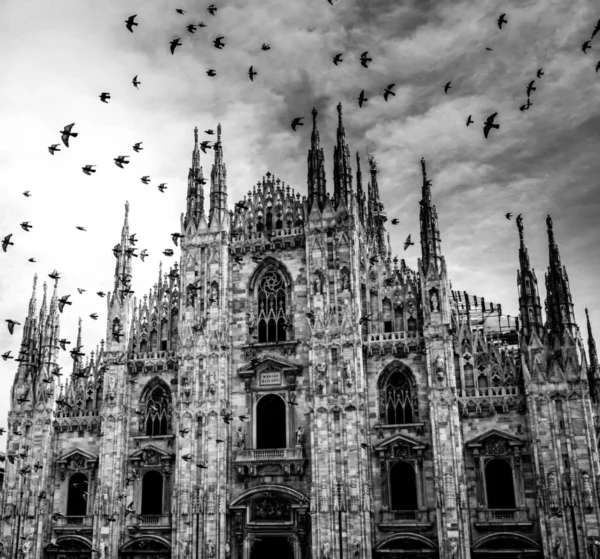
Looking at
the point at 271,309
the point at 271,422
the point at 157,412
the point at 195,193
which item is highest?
the point at 195,193

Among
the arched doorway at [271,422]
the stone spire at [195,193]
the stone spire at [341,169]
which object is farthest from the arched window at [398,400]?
the stone spire at [195,193]

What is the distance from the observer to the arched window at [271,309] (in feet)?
134

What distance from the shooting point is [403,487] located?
1426 inches

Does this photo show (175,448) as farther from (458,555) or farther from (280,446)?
(458,555)

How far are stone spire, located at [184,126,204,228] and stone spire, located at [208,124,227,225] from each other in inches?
32.8

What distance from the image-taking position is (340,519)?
116ft

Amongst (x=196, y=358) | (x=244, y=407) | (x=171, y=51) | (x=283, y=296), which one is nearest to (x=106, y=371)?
(x=196, y=358)

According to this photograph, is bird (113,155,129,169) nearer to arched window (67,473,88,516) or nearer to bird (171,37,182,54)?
bird (171,37,182,54)

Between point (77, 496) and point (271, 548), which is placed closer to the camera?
point (271, 548)

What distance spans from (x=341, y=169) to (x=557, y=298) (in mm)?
14571

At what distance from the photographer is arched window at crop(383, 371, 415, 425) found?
122 feet

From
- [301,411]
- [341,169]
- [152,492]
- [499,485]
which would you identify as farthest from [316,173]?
[152,492]

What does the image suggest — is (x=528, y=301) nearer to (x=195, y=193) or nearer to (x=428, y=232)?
(x=428, y=232)

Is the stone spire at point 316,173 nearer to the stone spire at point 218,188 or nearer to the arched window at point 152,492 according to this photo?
the stone spire at point 218,188
